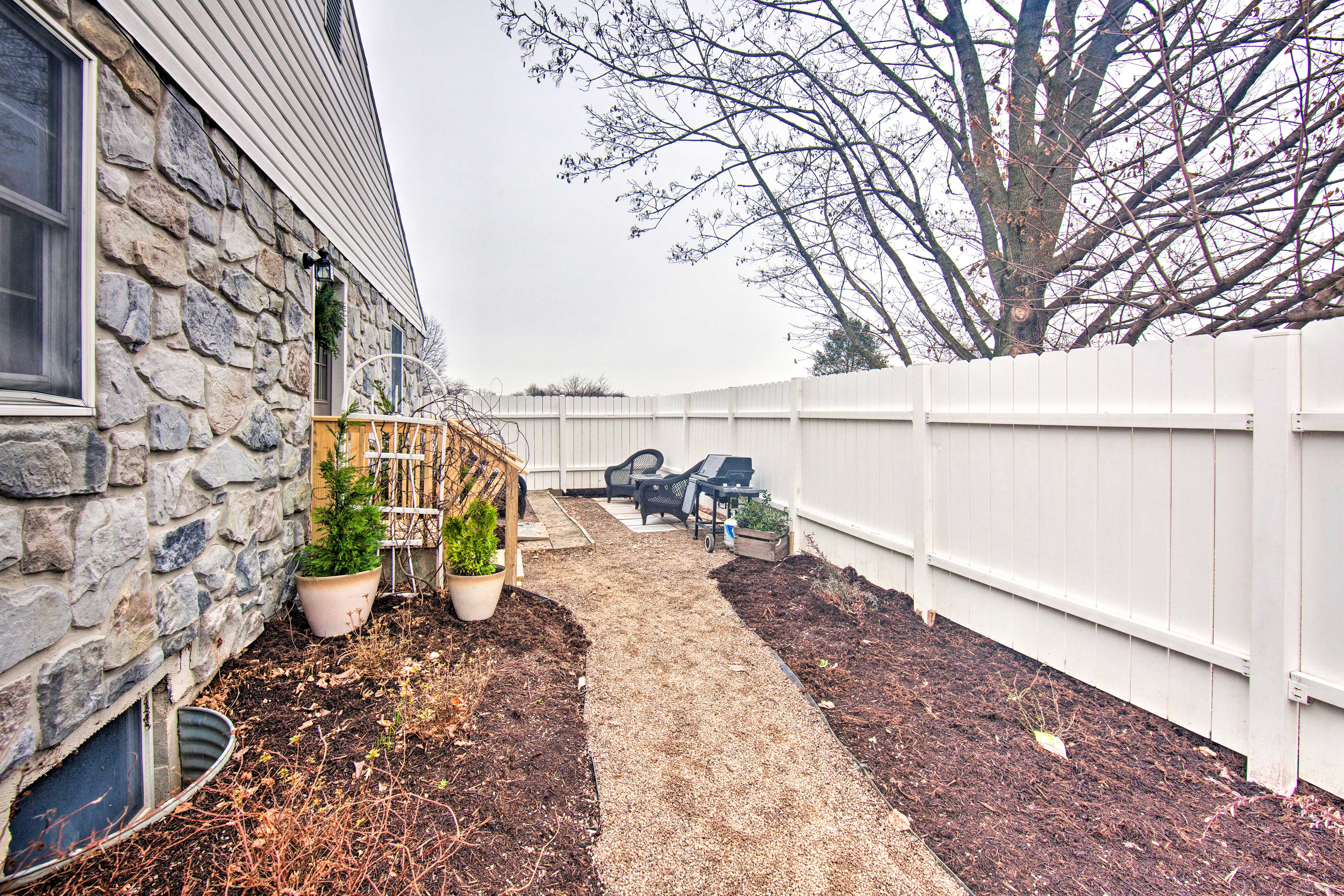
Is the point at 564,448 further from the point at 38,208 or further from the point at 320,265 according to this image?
the point at 38,208

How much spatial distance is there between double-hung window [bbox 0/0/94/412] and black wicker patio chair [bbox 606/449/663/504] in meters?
7.44

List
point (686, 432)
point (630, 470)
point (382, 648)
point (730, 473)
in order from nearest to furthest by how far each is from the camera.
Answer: point (382, 648) < point (730, 473) < point (686, 432) < point (630, 470)

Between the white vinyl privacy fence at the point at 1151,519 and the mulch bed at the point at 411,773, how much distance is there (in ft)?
7.61

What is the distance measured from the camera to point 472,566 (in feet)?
Answer: 11.0

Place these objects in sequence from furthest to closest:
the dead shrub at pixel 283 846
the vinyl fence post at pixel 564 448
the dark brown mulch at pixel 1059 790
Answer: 1. the vinyl fence post at pixel 564 448
2. the dark brown mulch at pixel 1059 790
3. the dead shrub at pixel 283 846

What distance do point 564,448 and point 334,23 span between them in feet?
22.3

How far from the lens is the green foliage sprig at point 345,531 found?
2873mm

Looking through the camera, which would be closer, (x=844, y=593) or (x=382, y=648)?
(x=382, y=648)

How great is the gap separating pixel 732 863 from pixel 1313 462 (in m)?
2.29

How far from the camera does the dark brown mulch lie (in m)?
1.66

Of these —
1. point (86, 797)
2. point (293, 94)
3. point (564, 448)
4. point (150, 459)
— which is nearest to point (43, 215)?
point (150, 459)

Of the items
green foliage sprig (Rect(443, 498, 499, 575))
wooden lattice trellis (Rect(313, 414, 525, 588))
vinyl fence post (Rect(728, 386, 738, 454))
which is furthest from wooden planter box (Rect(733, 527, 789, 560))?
green foliage sprig (Rect(443, 498, 499, 575))

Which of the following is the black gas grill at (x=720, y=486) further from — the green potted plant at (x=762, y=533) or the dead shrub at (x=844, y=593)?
the dead shrub at (x=844, y=593)

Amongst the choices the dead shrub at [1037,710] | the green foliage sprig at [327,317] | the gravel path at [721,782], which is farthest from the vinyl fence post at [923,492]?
the green foliage sprig at [327,317]
